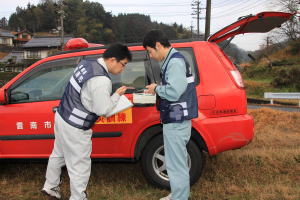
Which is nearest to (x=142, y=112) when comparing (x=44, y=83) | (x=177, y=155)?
(x=177, y=155)

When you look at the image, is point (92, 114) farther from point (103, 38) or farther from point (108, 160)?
point (103, 38)

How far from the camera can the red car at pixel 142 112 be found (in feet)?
10.7

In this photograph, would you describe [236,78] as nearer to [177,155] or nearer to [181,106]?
[181,106]

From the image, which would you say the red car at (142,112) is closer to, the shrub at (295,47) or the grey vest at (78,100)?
the grey vest at (78,100)

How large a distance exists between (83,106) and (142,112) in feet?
2.85

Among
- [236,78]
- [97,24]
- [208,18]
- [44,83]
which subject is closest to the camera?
[236,78]

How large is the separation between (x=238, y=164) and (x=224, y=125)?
3.97ft

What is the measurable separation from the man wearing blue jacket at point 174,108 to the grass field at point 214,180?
66cm

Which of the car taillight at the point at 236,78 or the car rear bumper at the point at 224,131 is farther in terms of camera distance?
the car taillight at the point at 236,78

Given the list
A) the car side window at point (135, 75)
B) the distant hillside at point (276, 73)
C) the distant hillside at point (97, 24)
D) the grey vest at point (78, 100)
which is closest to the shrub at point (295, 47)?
the distant hillside at point (276, 73)

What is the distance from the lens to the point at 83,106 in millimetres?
2609

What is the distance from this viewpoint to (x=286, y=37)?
4138 cm

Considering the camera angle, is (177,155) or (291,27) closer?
(177,155)

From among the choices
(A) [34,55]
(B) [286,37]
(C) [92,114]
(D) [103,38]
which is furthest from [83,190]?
(D) [103,38]
